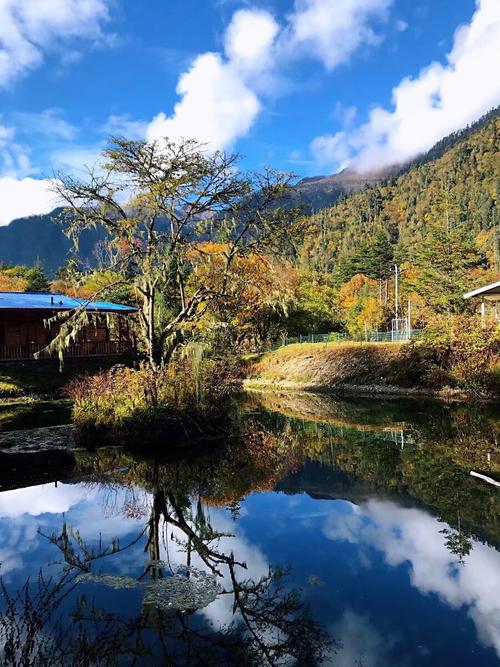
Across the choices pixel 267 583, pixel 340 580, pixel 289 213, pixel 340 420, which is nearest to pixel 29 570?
pixel 267 583

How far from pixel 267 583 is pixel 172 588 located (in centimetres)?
106

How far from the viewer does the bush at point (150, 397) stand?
12656 millimetres

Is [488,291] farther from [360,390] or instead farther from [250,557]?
[250,557]

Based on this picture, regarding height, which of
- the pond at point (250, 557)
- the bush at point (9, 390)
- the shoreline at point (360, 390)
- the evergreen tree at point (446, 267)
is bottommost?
the shoreline at point (360, 390)

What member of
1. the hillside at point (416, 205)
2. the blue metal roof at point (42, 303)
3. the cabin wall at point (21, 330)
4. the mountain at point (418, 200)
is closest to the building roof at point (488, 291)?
the blue metal roof at point (42, 303)

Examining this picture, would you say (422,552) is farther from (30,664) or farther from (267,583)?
(30,664)

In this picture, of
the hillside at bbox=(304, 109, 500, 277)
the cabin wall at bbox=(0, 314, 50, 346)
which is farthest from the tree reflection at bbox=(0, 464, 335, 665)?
the hillside at bbox=(304, 109, 500, 277)

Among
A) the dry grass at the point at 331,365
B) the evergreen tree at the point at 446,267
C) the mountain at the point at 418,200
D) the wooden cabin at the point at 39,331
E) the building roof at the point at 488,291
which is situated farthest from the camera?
the mountain at the point at 418,200

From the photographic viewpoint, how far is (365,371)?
3017 cm

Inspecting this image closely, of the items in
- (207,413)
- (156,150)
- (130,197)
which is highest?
(156,150)

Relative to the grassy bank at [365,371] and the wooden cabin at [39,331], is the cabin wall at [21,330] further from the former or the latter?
the grassy bank at [365,371]

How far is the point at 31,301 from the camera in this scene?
28.9 m

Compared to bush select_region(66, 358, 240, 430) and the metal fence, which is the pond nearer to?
bush select_region(66, 358, 240, 430)

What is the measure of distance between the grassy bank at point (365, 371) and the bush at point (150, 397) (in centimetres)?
1494
